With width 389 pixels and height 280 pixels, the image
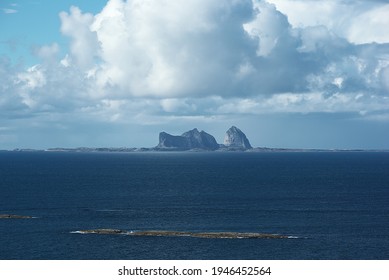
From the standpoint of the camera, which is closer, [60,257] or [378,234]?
[60,257]

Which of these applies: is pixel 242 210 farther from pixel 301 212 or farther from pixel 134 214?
pixel 134 214

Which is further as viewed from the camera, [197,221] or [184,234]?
[197,221]

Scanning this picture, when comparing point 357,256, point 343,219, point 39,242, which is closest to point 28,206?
point 39,242

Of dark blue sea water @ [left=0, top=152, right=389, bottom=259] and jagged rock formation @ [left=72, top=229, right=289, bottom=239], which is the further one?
jagged rock formation @ [left=72, top=229, right=289, bottom=239]

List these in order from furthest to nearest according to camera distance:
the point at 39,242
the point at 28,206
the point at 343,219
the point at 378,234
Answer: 1. the point at 28,206
2. the point at 343,219
3. the point at 378,234
4. the point at 39,242

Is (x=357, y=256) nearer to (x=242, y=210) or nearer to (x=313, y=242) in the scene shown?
(x=313, y=242)

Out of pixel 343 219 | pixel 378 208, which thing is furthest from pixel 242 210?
pixel 378 208

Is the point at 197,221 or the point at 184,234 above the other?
the point at 197,221

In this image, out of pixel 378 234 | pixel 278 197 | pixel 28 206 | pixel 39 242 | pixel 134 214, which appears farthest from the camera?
pixel 278 197

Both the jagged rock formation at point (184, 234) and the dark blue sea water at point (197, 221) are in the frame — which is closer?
the dark blue sea water at point (197, 221)
